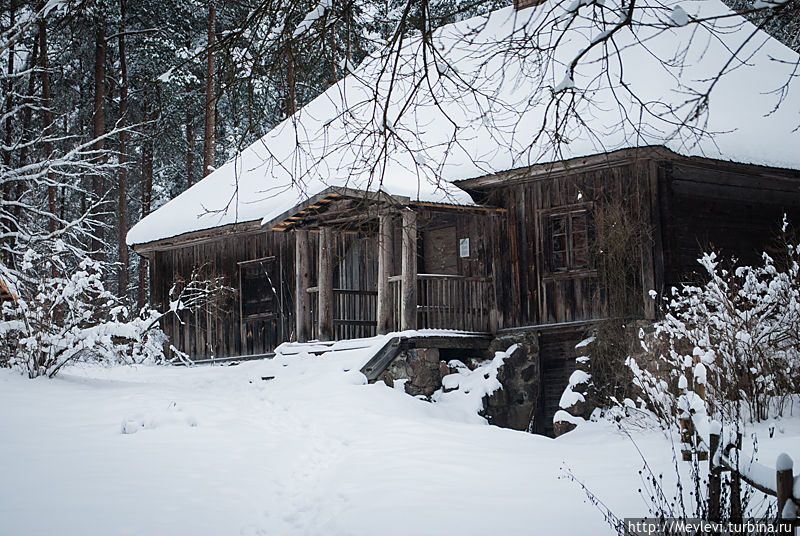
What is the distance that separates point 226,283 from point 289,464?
35.6 feet

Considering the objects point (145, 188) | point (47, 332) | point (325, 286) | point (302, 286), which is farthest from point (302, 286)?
point (145, 188)

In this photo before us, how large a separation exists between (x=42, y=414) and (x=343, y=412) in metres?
3.71

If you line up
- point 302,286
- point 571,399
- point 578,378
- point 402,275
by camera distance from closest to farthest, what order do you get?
point 571,399, point 578,378, point 402,275, point 302,286

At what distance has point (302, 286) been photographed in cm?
1580

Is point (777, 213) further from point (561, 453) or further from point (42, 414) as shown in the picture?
point (42, 414)

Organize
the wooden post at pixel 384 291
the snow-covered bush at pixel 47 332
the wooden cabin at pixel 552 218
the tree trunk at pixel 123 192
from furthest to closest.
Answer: the tree trunk at pixel 123 192
the wooden post at pixel 384 291
the wooden cabin at pixel 552 218
the snow-covered bush at pixel 47 332

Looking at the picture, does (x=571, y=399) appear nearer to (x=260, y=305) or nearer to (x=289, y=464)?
(x=289, y=464)

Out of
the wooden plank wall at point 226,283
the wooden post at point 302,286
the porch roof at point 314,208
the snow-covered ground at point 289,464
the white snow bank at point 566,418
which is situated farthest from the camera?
the wooden plank wall at point 226,283

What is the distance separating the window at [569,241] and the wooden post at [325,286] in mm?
3826

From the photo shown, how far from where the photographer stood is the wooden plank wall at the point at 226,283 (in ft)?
60.5

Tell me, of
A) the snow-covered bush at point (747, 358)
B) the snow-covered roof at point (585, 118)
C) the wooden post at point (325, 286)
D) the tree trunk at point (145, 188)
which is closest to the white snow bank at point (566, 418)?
the snow-covered bush at point (747, 358)

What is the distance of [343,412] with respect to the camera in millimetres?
11617

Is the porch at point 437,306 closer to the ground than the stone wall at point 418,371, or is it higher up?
higher up

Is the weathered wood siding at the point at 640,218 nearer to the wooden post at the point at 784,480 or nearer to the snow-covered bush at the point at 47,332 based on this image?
the snow-covered bush at the point at 47,332
